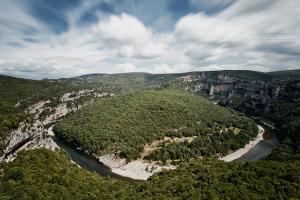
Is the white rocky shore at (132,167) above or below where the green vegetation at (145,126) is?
below

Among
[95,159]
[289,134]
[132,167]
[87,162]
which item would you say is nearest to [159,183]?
[132,167]

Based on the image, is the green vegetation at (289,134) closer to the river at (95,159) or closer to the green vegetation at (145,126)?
the river at (95,159)

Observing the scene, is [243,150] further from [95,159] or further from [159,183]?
[159,183]

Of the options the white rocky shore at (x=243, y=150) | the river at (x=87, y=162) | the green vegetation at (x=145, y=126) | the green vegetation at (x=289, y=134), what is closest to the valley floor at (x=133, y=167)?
the white rocky shore at (x=243, y=150)

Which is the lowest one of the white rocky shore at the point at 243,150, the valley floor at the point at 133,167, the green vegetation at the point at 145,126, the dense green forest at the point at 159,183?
the white rocky shore at the point at 243,150

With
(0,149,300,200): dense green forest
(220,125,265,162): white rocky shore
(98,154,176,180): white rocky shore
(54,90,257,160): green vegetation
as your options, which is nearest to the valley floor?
(98,154,176,180): white rocky shore

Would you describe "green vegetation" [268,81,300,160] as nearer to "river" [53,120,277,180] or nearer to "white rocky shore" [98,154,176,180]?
"river" [53,120,277,180]
